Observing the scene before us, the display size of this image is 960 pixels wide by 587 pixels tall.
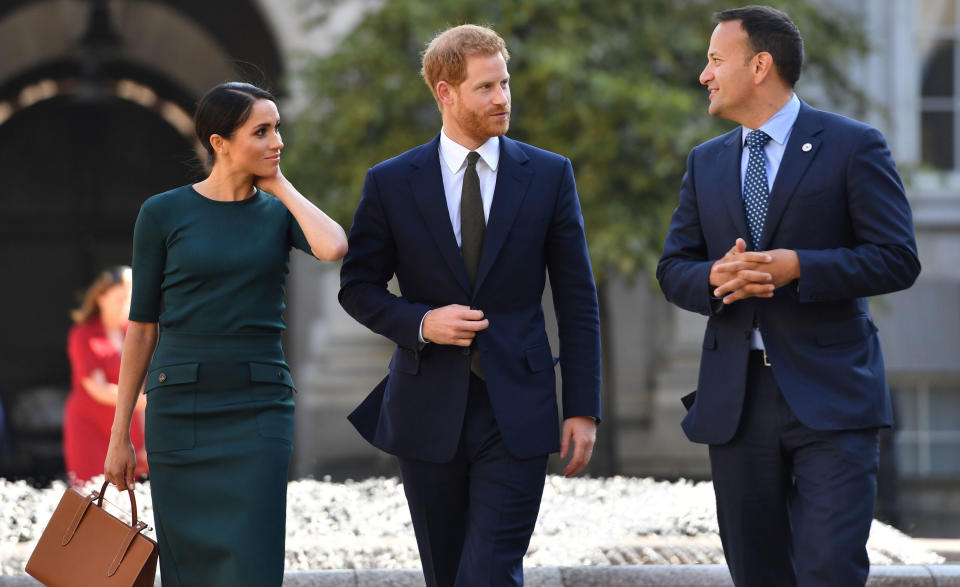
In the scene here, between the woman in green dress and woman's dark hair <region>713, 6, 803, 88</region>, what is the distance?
54.6 inches

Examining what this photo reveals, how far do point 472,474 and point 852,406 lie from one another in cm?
113

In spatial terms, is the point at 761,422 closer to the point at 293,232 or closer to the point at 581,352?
the point at 581,352

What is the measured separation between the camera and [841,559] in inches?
165

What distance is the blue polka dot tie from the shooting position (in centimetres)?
450

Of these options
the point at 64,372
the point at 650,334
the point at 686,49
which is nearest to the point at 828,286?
the point at 686,49

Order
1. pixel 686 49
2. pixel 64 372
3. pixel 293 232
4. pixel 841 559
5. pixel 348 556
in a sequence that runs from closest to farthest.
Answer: pixel 841 559 → pixel 293 232 → pixel 348 556 → pixel 686 49 → pixel 64 372

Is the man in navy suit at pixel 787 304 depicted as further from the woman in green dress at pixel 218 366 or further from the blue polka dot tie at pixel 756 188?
the woman in green dress at pixel 218 366

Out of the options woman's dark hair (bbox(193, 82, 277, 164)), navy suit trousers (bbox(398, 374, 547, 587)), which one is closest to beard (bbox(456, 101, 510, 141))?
woman's dark hair (bbox(193, 82, 277, 164))

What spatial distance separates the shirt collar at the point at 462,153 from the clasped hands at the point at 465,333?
0.46 meters

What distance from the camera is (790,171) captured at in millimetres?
4422

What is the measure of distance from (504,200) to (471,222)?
0.12m

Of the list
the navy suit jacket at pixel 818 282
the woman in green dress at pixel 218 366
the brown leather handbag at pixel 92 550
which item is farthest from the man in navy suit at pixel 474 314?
the brown leather handbag at pixel 92 550

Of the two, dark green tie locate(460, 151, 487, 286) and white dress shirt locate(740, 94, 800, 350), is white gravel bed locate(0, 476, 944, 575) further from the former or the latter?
white dress shirt locate(740, 94, 800, 350)

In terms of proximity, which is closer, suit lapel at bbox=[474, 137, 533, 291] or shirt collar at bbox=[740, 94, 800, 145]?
suit lapel at bbox=[474, 137, 533, 291]
